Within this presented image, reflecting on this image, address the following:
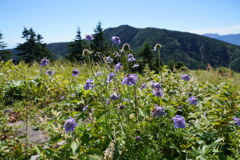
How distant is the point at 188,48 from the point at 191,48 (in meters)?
2.32

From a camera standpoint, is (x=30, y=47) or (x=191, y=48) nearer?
(x=30, y=47)

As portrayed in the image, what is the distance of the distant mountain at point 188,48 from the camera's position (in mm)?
127125

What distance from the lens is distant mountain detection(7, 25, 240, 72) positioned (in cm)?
12712

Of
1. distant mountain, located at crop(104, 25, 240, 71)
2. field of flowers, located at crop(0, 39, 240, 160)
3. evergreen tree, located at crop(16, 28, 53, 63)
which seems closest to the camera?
field of flowers, located at crop(0, 39, 240, 160)

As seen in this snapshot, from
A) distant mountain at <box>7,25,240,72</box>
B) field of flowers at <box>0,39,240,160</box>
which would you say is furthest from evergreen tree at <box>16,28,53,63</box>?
distant mountain at <box>7,25,240,72</box>

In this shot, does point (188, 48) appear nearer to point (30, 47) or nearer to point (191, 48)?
point (191, 48)

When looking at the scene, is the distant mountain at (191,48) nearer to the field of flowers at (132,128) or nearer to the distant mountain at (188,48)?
the distant mountain at (188,48)

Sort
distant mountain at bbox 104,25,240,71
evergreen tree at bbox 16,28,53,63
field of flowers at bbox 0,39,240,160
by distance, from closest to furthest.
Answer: field of flowers at bbox 0,39,240,160 → evergreen tree at bbox 16,28,53,63 → distant mountain at bbox 104,25,240,71

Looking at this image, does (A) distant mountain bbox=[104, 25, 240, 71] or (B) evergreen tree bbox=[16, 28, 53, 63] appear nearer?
(B) evergreen tree bbox=[16, 28, 53, 63]

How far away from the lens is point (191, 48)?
145 metres

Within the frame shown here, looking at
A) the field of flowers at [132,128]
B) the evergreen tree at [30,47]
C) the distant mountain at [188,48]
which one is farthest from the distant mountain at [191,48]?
the field of flowers at [132,128]

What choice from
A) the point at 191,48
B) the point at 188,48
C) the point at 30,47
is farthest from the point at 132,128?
the point at 191,48

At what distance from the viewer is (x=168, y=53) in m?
129

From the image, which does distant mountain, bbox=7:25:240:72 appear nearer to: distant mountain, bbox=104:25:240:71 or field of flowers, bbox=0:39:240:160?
distant mountain, bbox=104:25:240:71
